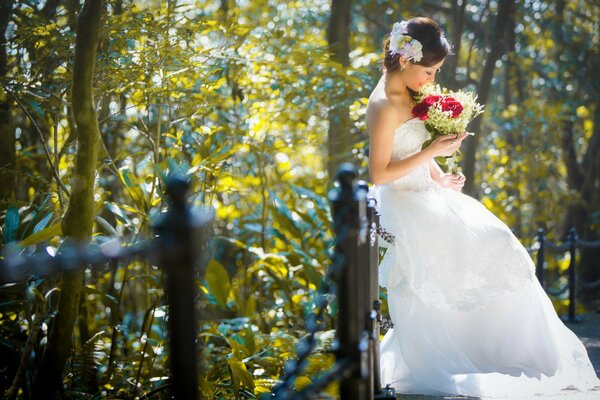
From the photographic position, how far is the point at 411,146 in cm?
395

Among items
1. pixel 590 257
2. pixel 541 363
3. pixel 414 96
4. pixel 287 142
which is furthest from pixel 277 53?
pixel 590 257

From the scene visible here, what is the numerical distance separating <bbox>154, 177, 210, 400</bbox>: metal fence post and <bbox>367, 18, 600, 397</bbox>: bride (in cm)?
215

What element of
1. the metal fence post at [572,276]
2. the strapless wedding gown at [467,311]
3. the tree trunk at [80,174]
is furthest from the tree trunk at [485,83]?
the tree trunk at [80,174]

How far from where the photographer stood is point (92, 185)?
3.69 meters

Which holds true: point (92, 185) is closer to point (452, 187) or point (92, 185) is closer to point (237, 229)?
point (452, 187)

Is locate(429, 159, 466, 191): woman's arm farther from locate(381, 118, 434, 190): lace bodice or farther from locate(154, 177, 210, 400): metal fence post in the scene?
locate(154, 177, 210, 400): metal fence post

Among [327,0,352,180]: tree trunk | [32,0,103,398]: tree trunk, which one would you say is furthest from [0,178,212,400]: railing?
[327,0,352,180]: tree trunk

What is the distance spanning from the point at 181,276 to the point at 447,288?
7.60 ft

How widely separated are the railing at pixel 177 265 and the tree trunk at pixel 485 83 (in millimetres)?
6704

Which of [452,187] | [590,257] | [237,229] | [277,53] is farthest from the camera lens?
[590,257]

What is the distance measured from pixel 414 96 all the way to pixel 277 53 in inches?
98.1

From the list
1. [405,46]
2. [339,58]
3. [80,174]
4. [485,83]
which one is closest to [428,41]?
[405,46]

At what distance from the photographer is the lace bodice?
12.9 ft

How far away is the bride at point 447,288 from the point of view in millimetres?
3713
